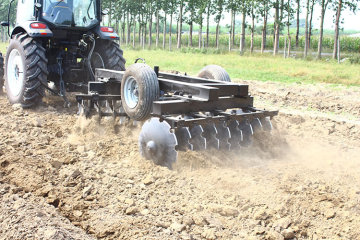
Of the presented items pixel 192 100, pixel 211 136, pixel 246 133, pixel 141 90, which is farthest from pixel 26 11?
pixel 246 133

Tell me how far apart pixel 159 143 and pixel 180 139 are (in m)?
0.25

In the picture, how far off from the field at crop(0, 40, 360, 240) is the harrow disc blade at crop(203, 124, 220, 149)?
0.12m

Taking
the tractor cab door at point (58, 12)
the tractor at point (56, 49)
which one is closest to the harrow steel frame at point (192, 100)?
the tractor at point (56, 49)

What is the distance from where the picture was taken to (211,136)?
17.4 feet

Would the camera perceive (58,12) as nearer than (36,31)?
No

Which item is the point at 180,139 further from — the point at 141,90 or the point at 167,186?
the point at 141,90

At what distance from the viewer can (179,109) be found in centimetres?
517

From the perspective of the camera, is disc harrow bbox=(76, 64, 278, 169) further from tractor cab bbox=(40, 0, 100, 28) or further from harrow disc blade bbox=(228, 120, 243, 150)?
A: tractor cab bbox=(40, 0, 100, 28)

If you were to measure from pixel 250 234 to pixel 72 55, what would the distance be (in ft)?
18.7

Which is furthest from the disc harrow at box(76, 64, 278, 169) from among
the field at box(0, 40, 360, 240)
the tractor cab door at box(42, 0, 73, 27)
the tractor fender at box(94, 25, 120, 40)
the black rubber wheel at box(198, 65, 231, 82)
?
the tractor cab door at box(42, 0, 73, 27)

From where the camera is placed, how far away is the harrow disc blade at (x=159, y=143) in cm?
493

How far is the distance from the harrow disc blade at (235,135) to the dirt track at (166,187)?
16 cm

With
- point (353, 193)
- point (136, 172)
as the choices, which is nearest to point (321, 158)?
point (353, 193)

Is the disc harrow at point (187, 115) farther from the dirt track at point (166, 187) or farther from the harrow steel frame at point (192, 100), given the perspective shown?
the dirt track at point (166, 187)
